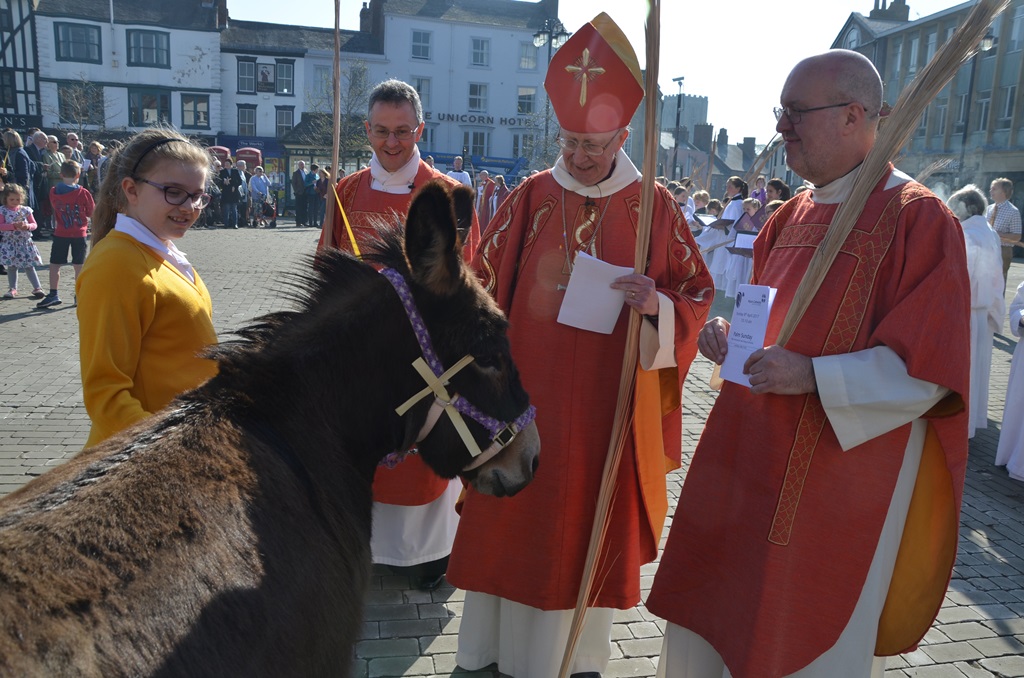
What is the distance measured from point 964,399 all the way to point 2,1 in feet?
179

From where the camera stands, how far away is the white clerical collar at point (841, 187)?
111 inches

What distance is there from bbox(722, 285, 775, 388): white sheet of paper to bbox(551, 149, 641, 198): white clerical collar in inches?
35.2

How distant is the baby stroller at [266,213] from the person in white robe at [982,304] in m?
24.9

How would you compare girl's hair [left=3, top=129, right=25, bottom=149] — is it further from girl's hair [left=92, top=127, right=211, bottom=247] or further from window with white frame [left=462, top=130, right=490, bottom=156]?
window with white frame [left=462, top=130, right=490, bottom=156]

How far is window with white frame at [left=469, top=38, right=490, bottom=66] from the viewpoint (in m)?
53.5

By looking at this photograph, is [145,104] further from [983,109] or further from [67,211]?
[983,109]

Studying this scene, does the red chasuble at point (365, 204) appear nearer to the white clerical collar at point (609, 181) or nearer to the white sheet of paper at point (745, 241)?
the white clerical collar at point (609, 181)

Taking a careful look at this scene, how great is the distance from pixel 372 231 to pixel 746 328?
7.49 feet

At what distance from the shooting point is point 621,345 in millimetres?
3453

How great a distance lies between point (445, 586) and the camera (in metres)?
4.58

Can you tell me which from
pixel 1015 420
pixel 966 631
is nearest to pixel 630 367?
pixel 966 631

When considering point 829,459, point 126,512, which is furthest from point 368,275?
point 829,459

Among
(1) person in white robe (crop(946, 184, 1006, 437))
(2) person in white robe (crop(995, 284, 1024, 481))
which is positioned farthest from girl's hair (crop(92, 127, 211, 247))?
(1) person in white robe (crop(946, 184, 1006, 437))

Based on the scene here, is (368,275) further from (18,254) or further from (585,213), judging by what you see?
(18,254)
